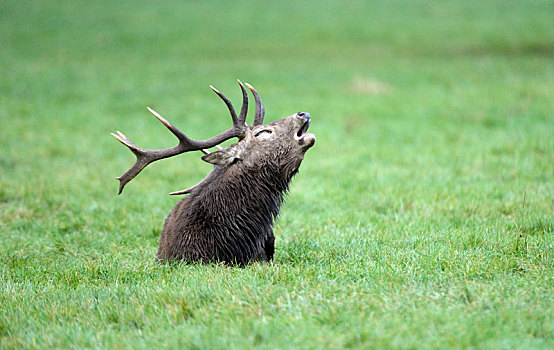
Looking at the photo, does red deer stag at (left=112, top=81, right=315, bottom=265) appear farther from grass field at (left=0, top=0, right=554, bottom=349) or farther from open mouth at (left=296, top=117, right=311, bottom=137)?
grass field at (left=0, top=0, right=554, bottom=349)

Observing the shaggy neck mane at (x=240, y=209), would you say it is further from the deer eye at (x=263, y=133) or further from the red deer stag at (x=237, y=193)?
the deer eye at (x=263, y=133)

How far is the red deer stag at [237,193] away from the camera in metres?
6.18

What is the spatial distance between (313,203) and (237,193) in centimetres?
292

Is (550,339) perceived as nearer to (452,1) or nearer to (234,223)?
(234,223)

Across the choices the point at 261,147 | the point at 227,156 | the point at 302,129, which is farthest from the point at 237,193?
the point at 302,129

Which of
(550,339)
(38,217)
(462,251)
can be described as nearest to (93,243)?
(38,217)

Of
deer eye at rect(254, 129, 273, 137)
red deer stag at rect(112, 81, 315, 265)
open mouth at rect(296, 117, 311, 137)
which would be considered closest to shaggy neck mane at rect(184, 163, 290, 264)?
red deer stag at rect(112, 81, 315, 265)

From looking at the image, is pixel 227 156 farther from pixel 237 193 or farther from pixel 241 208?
pixel 241 208

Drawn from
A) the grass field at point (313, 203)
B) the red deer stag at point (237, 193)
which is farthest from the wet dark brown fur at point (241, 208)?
the grass field at point (313, 203)

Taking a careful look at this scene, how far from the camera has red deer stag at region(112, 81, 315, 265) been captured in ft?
20.3

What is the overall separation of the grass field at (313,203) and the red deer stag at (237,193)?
290 millimetres

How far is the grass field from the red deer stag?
0.29 m

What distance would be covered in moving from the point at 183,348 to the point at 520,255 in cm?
334

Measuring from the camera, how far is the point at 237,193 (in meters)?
6.31
